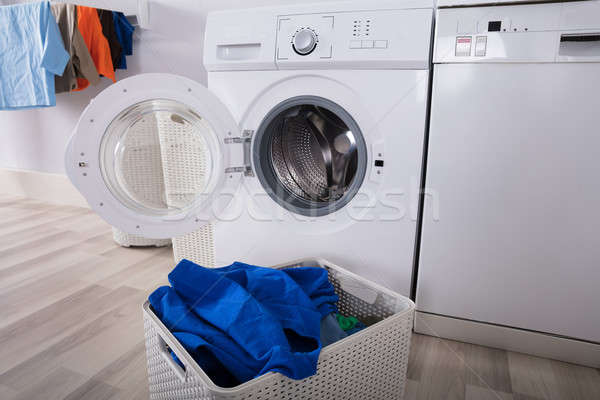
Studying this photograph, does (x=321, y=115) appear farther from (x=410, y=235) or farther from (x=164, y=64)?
(x=164, y=64)

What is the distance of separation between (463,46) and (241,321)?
80 cm

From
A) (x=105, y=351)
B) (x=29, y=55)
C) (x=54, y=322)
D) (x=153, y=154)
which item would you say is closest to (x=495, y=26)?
(x=153, y=154)

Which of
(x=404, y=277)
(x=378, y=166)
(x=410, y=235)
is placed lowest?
(x=404, y=277)

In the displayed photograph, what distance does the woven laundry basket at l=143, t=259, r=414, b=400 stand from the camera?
2.17 feet

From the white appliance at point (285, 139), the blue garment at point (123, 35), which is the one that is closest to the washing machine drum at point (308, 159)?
the white appliance at point (285, 139)

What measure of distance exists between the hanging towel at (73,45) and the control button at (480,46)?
160cm

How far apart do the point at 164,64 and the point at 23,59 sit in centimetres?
62

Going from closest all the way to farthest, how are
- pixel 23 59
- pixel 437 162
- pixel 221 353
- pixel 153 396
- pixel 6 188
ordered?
pixel 221 353 < pixel 153 396 < pixel 437 162 < pixel 23 59 < pixel 6 188

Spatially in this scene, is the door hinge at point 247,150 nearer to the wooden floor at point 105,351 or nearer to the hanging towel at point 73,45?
the wooden floor at point 105,351

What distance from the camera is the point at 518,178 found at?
38.8 inches

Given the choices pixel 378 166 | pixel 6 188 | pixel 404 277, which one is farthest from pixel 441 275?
pixel 6 188

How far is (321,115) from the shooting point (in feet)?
3.92

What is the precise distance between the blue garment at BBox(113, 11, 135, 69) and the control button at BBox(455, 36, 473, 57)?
5.26 ft

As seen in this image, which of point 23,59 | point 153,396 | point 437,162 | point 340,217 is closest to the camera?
point 153,396
